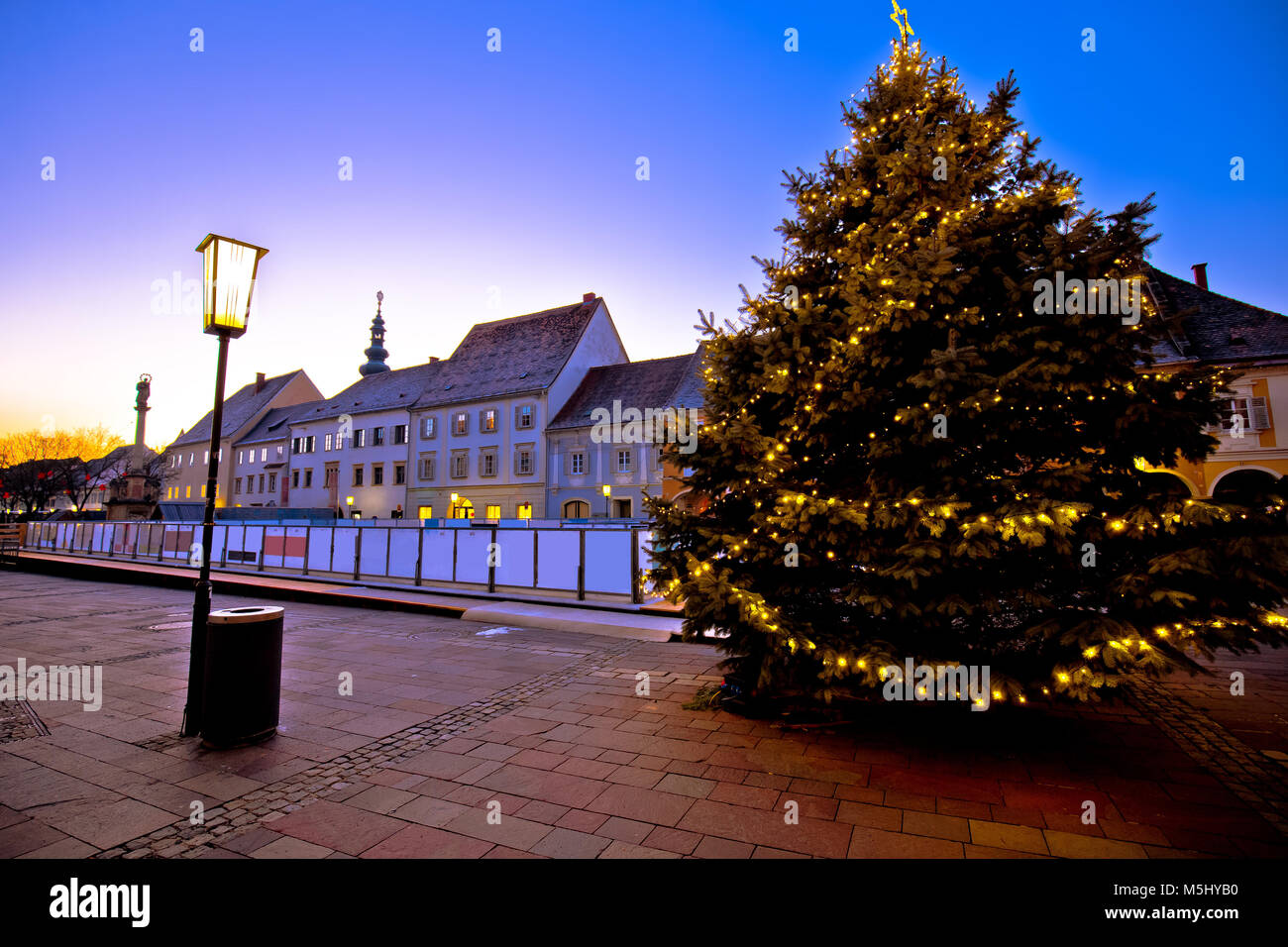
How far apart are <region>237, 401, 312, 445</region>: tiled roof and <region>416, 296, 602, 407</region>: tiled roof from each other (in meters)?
17.3

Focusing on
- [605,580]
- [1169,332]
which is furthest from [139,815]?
[605,580]

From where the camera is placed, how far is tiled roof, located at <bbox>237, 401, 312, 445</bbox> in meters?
54.8

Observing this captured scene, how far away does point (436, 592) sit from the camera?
13.4 metres

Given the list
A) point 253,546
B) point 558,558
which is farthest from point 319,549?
point 558,558

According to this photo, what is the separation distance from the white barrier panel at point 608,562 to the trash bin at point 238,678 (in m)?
7.60

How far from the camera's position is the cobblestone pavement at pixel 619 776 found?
305cm

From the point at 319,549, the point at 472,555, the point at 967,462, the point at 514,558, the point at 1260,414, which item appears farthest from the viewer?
the point at 1260,414

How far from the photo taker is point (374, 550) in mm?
15445

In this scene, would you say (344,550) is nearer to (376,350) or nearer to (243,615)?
(243,615)

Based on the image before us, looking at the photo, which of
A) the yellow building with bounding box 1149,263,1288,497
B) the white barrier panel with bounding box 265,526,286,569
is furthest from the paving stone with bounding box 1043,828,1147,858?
the yellow building with bounding box 1149,263,1288,497

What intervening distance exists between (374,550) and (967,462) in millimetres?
14815

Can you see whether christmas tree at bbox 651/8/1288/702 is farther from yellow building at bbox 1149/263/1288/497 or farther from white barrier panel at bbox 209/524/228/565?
yellow building at bbox 1149/263/1288/497
